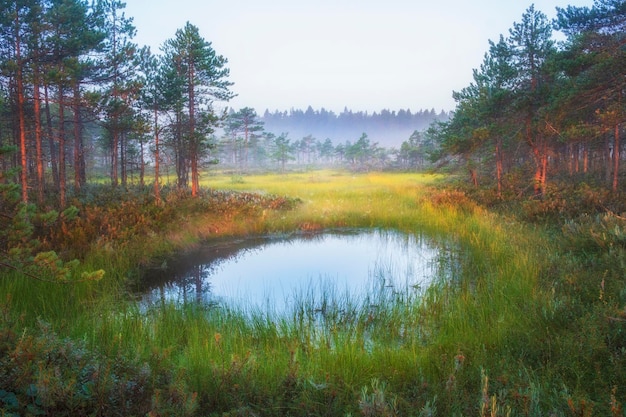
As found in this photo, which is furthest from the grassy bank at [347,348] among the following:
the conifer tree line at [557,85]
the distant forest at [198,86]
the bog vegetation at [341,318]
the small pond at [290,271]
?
the conifer tree line at [557,85]

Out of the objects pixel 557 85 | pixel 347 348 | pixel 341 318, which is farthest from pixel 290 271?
pixel 557 85

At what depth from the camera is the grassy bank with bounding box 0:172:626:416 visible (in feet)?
8.58

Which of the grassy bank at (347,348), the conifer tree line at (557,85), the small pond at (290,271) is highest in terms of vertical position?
the conifer tree line at (557,85)

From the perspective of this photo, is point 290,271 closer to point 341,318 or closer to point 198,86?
point 341,318

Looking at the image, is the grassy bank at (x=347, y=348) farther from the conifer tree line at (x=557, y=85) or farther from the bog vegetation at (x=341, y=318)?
the conifer tree line at (x=557, y=85)

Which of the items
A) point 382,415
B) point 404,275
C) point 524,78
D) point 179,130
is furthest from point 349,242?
point 179,130

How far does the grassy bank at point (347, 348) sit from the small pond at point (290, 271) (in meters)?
0.64

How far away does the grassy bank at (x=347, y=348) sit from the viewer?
262cm

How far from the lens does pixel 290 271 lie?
938cm

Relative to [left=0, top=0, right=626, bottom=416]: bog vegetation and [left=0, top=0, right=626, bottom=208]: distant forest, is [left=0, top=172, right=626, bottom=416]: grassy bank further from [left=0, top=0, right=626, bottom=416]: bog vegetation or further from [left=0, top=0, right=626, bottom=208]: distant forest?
[left=0, top=0, right=626, bottom=208]: distant forest

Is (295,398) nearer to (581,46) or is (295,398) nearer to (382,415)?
(382,415)

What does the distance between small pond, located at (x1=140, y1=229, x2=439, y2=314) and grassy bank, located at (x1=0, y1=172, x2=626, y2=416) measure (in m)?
0.64

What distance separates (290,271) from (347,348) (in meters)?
5.28

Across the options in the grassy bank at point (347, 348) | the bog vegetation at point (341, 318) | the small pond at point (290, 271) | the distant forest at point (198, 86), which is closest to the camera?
the grassy bank at point (347, 348)
